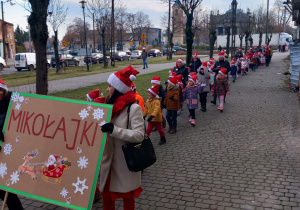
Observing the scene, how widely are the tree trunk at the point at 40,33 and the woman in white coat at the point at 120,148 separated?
4.76 meters

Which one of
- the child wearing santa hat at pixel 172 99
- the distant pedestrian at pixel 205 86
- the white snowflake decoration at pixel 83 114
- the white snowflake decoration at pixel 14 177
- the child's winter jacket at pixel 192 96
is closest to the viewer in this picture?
the white snowflake decoration at pixel 83 114

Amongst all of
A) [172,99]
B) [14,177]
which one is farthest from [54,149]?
[172,99]

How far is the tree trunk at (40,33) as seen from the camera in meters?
7.01

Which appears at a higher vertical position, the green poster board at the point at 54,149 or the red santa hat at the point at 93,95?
the red santa hat at the point at 93,95

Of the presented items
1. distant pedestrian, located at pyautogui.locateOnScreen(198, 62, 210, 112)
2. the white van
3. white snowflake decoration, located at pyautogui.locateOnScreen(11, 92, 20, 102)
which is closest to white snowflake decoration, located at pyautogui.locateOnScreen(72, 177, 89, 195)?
white snowflake decoration, located at pyautogui.locateOnScreen(11, 92, 20, 102)

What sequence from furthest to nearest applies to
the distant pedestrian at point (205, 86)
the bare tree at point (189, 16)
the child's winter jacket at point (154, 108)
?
the bare tree at point (189, 16) < the distant pedestrian at point (205, 86) < the child's winter jacket at point (154, 108)

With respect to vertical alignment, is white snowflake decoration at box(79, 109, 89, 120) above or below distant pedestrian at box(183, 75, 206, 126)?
Result: above

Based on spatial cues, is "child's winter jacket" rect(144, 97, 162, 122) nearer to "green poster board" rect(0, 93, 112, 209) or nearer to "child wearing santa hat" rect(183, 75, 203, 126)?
"child wearing santa hat" rect(183, 75, 203, 126)

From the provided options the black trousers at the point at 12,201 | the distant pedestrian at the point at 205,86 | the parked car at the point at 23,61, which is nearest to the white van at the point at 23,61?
the parked car at the point at 23,61

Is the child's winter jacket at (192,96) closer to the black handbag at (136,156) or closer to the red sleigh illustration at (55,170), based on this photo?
the black handbag at (136,156)

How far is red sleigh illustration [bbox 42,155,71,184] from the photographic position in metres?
3.01

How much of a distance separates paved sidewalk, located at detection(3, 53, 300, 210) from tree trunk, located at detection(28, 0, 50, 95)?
3.14m

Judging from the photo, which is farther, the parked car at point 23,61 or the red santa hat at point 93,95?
the parked car at point 23,61

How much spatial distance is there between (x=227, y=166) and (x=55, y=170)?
349 centimetres
